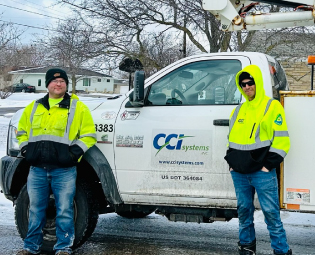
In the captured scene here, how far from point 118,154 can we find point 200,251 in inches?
53.8

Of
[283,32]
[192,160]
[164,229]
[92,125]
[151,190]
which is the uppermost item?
[283,32]

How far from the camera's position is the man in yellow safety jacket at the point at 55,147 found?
4676 millimetres

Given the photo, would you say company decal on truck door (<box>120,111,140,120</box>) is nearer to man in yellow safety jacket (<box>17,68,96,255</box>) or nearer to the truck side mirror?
the truck side mirror

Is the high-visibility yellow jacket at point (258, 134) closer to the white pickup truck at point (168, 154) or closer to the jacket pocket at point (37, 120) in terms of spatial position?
the white pickup truck at point (168, 154)

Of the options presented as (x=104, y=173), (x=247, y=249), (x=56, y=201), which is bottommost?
(x=247, y=249)

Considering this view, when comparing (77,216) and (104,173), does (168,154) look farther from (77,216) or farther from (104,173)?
(77,216)

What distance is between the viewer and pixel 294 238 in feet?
18.9

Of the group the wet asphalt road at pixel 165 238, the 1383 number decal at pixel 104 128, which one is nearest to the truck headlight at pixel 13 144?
the 1383 number decal at pixel 104 128

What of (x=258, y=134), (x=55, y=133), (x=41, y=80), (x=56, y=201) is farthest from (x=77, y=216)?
(x=41, y=80)

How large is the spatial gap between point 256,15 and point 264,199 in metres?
2.29

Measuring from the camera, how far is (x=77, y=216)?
5.02 meters

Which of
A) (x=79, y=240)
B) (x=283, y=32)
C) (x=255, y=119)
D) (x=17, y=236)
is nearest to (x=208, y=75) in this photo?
(x=255, y=119)

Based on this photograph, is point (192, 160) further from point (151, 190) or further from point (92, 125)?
point (92, 125)

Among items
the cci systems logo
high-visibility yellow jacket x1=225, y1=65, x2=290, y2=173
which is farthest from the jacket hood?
the cci systems logo
